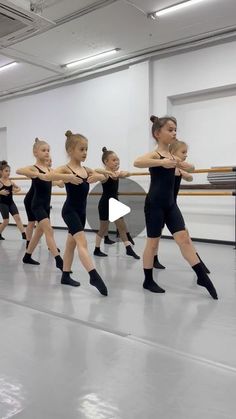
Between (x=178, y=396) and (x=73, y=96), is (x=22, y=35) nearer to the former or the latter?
(x=73, y=96)

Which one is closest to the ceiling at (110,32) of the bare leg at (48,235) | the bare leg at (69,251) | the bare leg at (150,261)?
the bare leg at (48,235)

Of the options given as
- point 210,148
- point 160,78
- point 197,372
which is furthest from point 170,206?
point 160,78

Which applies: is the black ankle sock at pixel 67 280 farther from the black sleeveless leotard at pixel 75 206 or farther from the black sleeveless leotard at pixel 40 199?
the black sleeveless leotard at pixel 40 199

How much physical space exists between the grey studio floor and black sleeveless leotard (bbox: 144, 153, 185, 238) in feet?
1.53

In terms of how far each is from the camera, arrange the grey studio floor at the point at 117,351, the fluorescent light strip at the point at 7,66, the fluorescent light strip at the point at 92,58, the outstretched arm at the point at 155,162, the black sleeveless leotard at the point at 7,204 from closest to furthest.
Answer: the grey studio floor at the point at 117,351 < the outstretched arm at the point at 155,162 < the black sleeveless leotard at the point at 7,204 < the fluorescent light strip at the point at 92,58 < the fluorescent light strip at the point at 7,66

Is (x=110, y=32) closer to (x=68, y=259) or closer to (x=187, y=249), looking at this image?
(x=68, y=259)

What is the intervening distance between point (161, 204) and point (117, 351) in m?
1.17

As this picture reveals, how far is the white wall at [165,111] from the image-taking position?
5051mm

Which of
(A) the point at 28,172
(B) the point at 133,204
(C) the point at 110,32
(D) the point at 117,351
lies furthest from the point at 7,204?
(D) the point at 117,351

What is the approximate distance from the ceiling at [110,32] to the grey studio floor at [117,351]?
118 inches

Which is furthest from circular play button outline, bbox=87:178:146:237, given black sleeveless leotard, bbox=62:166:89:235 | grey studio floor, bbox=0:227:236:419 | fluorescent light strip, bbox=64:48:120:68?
black sleeveless leotard, bbox=62:166:89:235

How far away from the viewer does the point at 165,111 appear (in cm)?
563

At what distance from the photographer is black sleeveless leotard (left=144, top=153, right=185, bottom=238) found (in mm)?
2574

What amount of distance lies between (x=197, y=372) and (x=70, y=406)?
1.65ft
